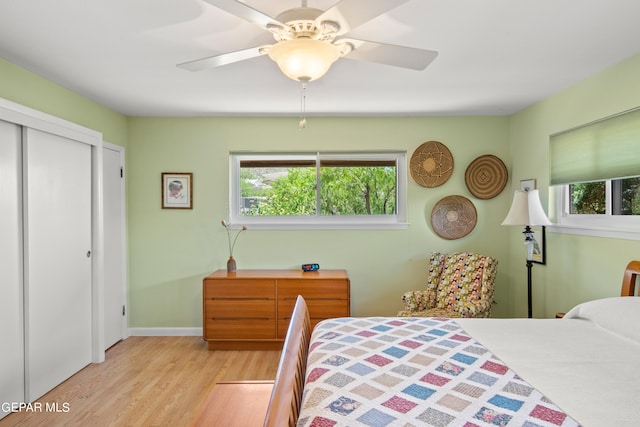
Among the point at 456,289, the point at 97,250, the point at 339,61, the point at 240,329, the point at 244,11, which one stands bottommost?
the point at 240,329

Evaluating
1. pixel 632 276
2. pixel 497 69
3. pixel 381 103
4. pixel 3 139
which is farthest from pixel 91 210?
pixel 632 276

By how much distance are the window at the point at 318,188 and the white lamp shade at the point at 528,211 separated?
1.23 m

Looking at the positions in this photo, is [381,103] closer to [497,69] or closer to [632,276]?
[497,69]

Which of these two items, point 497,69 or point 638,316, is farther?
point 497,69

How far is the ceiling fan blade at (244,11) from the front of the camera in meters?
1.36

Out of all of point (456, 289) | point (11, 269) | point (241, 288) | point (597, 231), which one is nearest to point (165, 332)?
point (241, 288)

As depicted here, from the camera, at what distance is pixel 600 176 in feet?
9.30

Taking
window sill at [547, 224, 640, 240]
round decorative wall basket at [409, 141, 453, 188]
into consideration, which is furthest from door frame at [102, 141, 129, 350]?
window sill at [547, 224, 640, 240]

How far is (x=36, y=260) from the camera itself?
2777mm

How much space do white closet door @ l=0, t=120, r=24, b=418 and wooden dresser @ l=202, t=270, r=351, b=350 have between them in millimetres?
1408

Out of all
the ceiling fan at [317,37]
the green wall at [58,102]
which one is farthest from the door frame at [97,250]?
the ceiling fan at [317,37]

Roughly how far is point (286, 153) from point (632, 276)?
3077mm

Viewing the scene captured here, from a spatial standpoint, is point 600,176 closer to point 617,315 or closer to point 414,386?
point 617,315

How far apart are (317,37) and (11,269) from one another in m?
2.47
